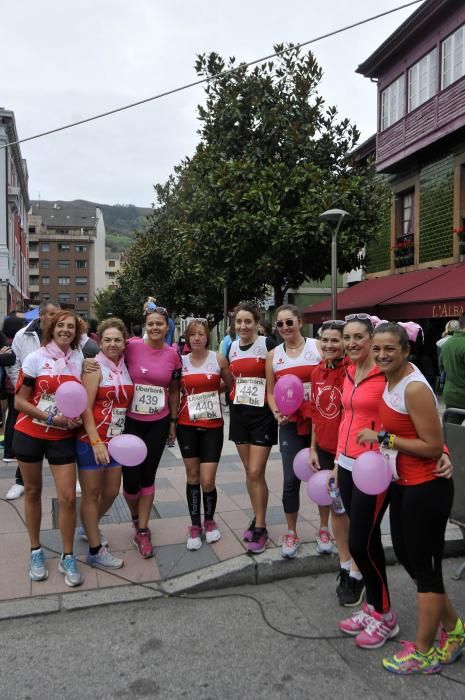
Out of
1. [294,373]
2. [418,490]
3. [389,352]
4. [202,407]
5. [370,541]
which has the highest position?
Result: [389,352]

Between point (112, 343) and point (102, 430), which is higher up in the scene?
point (112, 343)

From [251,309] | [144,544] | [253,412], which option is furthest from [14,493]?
[251,309]

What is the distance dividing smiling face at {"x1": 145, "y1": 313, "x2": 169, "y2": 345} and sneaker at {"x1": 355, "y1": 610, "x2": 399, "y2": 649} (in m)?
2.31

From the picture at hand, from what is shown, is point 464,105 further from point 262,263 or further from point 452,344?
point 452,344

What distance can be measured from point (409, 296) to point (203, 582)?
35.3ft

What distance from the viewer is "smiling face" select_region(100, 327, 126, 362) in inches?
153

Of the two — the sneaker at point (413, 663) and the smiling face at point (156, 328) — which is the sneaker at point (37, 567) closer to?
the smiling face at point (156, 328)

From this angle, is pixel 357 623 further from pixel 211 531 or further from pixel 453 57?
pixel 453 57

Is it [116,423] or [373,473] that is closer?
[373,473]

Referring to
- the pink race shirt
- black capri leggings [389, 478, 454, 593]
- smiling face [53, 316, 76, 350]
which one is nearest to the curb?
the pink race shirt

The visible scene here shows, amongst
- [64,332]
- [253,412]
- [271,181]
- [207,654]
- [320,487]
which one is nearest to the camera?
[207,654]

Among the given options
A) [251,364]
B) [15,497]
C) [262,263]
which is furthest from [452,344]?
[262,263]

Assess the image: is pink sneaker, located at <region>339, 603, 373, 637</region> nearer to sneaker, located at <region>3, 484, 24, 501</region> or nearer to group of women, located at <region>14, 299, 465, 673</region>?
group of women, located at <region>14, 299, 465, 673</region>

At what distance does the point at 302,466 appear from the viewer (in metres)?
3.80
